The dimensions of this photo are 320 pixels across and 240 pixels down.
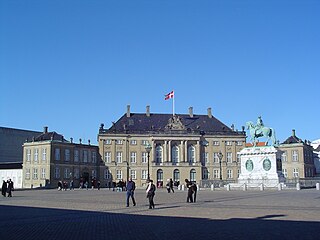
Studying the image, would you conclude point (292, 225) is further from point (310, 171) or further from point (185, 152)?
point (310, 171)

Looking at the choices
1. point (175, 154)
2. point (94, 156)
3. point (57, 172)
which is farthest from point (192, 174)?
point (57, 172)

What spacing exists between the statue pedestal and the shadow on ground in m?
29.5

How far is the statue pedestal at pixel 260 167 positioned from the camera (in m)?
42.7

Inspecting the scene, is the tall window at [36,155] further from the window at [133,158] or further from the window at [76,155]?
the window at [133,158]

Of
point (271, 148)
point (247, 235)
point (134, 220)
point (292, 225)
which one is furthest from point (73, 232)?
Answer: point (271, 148)

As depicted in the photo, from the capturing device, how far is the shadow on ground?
1021 centimetres

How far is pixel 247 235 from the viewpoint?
33.4 feet

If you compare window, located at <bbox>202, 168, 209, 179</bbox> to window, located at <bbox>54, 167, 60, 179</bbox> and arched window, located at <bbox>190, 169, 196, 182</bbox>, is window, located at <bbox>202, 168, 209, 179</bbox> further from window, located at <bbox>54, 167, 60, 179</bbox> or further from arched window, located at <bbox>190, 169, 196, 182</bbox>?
window, located at <bbox>54, 167, 60, 179</bbox>

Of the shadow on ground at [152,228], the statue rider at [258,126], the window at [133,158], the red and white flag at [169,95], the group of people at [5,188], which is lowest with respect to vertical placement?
Answer: the shadow on ground at [152,228]

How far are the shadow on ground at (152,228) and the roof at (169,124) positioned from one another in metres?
65.7

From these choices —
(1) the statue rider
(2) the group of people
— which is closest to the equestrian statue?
(1) the statue rider

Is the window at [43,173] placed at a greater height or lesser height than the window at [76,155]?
lesser

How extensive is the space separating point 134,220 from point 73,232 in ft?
10.7

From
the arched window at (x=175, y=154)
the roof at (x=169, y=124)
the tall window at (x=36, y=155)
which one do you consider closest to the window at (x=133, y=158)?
the roof at (x=169, y=124)
